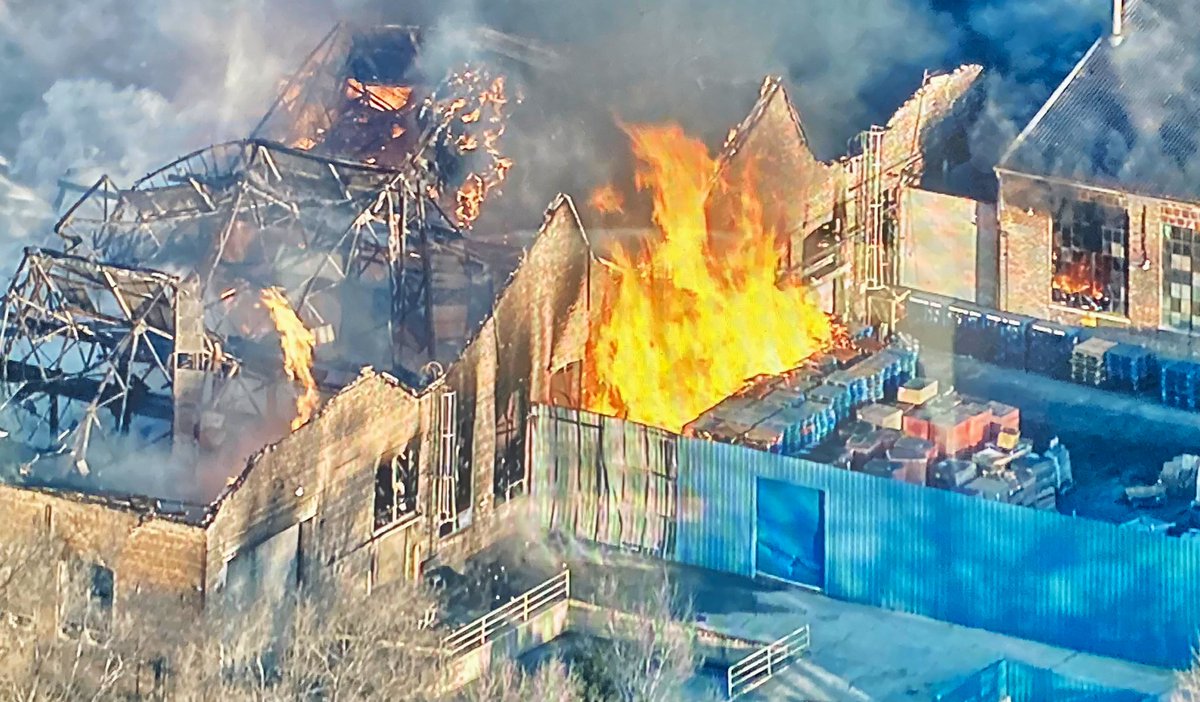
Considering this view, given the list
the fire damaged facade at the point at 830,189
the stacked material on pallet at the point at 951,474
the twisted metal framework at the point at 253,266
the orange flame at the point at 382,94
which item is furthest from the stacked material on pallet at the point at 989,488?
the orange flame at the point at 382,94

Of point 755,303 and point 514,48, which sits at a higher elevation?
point 514,48

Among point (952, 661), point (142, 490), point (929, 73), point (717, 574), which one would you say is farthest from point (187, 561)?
point (929, 73)

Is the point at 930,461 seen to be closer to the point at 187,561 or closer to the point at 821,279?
the point at 821,279

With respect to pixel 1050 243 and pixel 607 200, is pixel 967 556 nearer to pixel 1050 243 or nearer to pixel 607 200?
pixel 1050 243

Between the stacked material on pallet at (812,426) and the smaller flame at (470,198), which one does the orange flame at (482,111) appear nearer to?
the smaller flame at (470,198)

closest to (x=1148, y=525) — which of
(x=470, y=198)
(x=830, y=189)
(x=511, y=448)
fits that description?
(x=830, y=189)

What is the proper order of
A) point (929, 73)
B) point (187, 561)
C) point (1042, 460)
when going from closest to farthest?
point (187, 561)
point (1042, 460)
point (929, 73)
